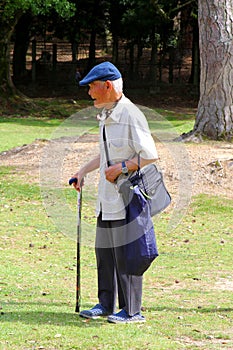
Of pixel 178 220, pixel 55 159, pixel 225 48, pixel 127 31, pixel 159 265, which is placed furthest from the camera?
pixel 127 31

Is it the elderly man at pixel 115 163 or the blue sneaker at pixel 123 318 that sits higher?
the elderly man at pixel 115 163

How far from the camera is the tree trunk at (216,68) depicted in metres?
14.3

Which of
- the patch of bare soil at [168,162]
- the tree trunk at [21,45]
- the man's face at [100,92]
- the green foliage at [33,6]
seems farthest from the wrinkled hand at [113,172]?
the tree trunk at [21,45]

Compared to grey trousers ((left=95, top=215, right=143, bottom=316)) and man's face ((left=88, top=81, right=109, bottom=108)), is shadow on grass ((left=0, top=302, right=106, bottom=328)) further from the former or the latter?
man's face ((left=88, top=81, right=109, bottom=108))

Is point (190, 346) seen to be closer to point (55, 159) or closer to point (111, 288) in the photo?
point (111, 288)

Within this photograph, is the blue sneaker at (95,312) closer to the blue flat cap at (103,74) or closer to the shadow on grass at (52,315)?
the shadow on grass at (52,315)

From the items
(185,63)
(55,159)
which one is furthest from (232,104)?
(185,63)

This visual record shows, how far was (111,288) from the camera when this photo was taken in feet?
17.4

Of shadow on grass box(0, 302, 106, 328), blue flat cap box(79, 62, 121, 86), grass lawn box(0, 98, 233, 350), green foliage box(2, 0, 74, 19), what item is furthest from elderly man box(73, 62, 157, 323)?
green foliage box(2, 0, 74, 19)

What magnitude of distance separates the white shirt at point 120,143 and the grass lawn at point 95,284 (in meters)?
0.80

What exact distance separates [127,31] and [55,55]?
4.17m

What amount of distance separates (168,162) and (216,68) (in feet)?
9.61

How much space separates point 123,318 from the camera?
519cm

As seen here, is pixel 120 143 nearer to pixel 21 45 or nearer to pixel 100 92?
pixel 100 92
